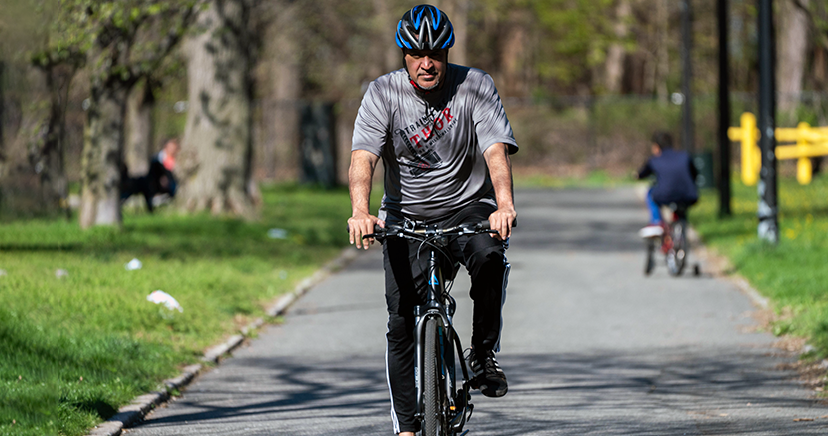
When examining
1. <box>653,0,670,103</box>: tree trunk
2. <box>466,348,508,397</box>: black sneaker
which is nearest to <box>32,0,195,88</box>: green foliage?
<box>466,348,508,397</box>: black sneaker

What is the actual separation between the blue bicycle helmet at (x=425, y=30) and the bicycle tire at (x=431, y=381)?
3.67 feet

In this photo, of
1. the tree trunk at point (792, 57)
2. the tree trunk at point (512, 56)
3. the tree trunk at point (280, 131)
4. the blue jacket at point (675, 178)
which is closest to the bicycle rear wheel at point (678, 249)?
the blue jacket at point (675, 178)

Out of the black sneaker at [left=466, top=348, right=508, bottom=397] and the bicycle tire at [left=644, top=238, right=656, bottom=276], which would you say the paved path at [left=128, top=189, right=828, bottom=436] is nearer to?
the bicycle tire at [left=644, top=238, right=656, bottom=276]

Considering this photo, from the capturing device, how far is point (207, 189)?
59.2ft

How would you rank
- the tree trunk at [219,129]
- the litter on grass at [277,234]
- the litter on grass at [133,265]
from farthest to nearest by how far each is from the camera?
the tree trunk at [219,129], the litter on grass at [277,234], the litter on grass at [133,265]

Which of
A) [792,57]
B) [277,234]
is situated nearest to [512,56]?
[792,57]

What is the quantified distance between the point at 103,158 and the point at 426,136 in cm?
1023

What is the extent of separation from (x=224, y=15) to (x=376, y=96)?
13487 millimetres

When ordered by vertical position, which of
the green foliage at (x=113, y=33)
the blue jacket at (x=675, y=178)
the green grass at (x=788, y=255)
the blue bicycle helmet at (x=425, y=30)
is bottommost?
the green grass at (x=788, y=255)

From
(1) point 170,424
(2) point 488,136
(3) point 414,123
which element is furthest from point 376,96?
(1) point 170,424

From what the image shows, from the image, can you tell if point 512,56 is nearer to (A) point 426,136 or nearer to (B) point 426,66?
(A) point 426,136

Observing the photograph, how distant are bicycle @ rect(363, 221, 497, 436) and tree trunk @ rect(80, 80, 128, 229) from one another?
33.4 ft

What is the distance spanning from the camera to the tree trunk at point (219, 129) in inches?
710

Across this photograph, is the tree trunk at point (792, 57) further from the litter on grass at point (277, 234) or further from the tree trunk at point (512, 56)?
the litter on grass at point (277, 234)
